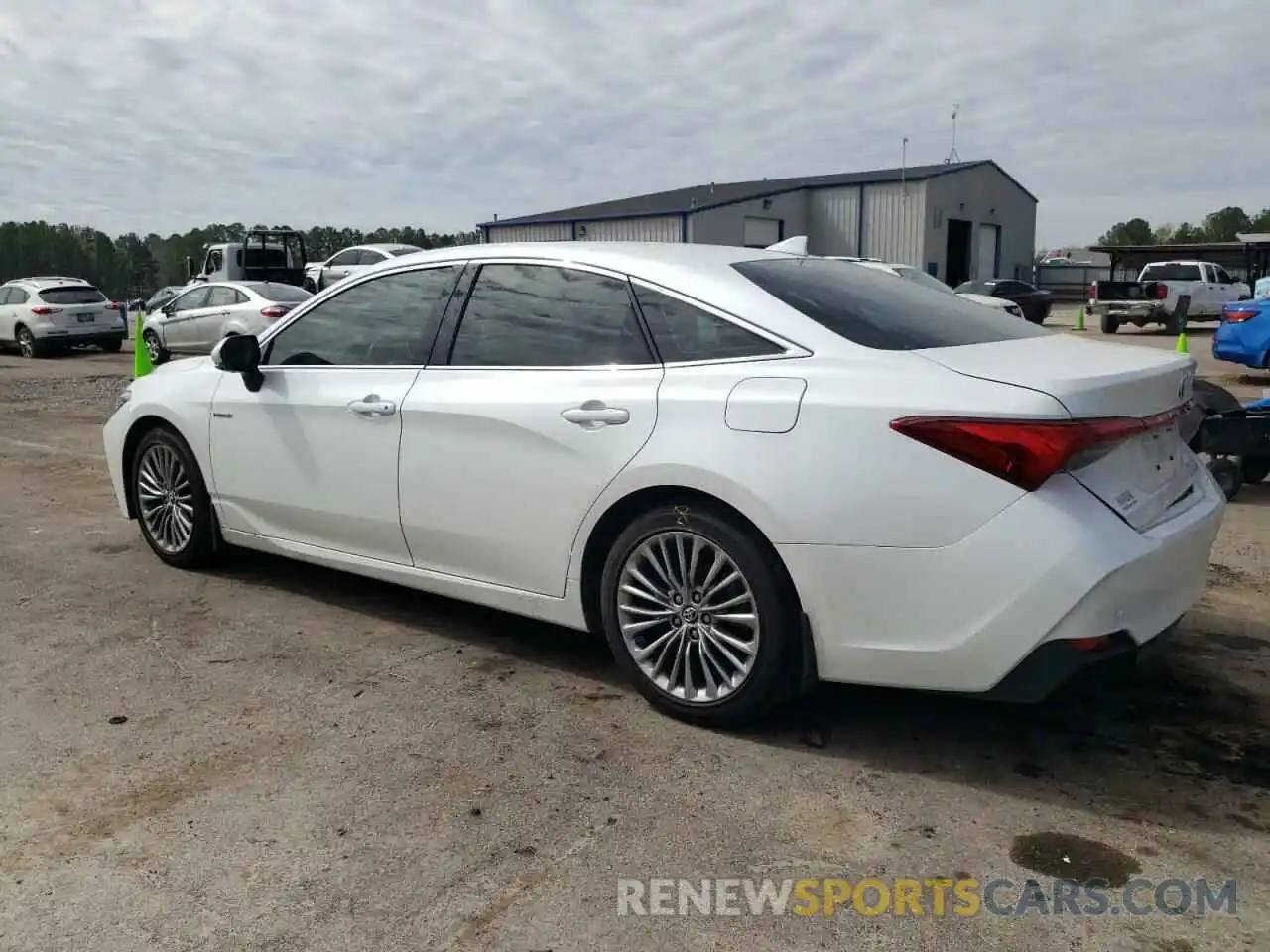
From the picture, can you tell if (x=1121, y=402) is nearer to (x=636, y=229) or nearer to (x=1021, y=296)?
(x=1021, y=296)

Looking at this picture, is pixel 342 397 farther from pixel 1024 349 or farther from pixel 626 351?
pixel 1024 349

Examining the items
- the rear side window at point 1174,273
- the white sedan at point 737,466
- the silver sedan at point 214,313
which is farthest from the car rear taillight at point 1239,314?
the rear side window at point 1174,273

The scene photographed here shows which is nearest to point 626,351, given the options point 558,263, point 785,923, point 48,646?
point 558,263

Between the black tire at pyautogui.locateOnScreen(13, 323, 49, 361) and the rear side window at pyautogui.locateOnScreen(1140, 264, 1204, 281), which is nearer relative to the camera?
the black tire at pyautogui.locateOnScreen(13, 323, 49, 361)

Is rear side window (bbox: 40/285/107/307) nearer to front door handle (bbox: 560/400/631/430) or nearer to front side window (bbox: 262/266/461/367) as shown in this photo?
front side window (bbox: 262/266/461/367)

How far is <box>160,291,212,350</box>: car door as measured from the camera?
1798 cm

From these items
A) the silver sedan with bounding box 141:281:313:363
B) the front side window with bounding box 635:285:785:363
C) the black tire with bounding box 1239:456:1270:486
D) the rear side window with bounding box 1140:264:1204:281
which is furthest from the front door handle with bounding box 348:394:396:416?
the rear side window with bounding box 1140:264:1204:281

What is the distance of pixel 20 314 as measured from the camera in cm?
2041

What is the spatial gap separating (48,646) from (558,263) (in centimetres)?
265

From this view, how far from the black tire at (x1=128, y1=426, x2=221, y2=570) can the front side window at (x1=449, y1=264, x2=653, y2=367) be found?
1817 millimetres

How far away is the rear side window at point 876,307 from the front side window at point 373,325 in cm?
132

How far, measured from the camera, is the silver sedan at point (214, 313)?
56.0 ft

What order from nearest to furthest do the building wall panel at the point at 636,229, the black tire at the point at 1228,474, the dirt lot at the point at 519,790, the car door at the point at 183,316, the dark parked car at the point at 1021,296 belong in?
1. the dirt lot at the point at 519,790
2. the black tire at the point at 1228,474
3. the car door at the point at 183,316
4. the dark parked car at the point at 1021,296
5. the building wall panel at the point at 636,229

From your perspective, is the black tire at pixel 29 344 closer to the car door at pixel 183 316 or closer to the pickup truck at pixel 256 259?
the car door at pixel 183 316
